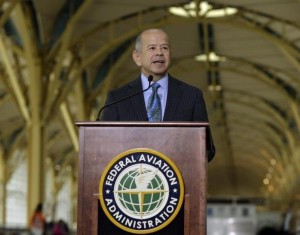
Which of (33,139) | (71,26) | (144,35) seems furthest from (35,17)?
(144,35)

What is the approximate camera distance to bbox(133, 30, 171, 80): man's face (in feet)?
21.7

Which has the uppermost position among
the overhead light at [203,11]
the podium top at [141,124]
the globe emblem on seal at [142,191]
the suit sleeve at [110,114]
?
the overhead light at [203,11]

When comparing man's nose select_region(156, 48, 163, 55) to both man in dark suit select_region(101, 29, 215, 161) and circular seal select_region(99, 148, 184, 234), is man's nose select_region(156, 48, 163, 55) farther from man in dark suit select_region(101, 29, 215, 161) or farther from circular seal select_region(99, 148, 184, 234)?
circular seal select_region(99, 148, 184, 234)

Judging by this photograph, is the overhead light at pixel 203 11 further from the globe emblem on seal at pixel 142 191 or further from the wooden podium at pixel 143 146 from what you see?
the globe emblem on seal at pixel 142 191

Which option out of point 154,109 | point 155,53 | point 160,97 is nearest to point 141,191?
point 154,109

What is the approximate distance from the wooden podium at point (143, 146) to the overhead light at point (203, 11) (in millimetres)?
39936

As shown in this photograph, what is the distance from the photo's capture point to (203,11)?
46312 millimetres

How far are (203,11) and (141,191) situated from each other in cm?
4088

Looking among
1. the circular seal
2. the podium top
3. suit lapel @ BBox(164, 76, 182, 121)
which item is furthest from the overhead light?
the circular seal

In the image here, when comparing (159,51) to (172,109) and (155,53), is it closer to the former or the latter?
(155,53)

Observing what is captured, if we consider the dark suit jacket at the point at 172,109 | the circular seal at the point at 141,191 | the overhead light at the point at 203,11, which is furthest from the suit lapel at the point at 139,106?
the overhead light at the point at 203,11

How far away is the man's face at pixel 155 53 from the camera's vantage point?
663 cm

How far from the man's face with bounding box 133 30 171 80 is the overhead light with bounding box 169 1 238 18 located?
39244mm

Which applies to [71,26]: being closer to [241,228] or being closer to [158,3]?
[158,3]
